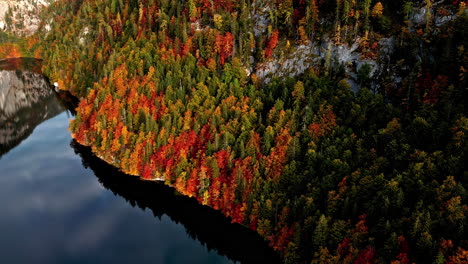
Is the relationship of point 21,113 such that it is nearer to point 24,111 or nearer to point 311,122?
point 24,111

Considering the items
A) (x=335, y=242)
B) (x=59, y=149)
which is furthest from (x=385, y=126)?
(x=59, y=149)

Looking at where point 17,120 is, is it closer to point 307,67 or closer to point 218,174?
point 218,174

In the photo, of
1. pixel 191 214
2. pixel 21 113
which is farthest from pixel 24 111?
pixel 191 214

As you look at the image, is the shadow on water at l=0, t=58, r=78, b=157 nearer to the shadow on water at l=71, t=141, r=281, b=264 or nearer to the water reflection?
the water reflection

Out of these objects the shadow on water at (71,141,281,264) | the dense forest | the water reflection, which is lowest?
the shadow on water at (71,141,281,264)

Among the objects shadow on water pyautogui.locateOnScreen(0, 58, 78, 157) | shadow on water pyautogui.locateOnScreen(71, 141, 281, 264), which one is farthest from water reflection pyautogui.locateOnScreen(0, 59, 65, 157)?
shadow on water pyautogui.locateOnScreen(71, 141, 281, 264)

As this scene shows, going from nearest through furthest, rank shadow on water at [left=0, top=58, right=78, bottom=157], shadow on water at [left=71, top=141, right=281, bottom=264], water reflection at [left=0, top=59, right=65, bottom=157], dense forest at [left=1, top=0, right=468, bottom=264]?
dense forest at [left=1, top=0, right=468, bottom=264]
shadow on water at [left=71, top=141, right=281, bottom=264]
water reflection at [left=0, top=59, right=65, bottom=157]
shadow on water at [left=0, top=58, right=78, bottom=157]

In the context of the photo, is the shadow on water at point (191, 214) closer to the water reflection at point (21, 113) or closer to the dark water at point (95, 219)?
the dark water at point (95, 219)
